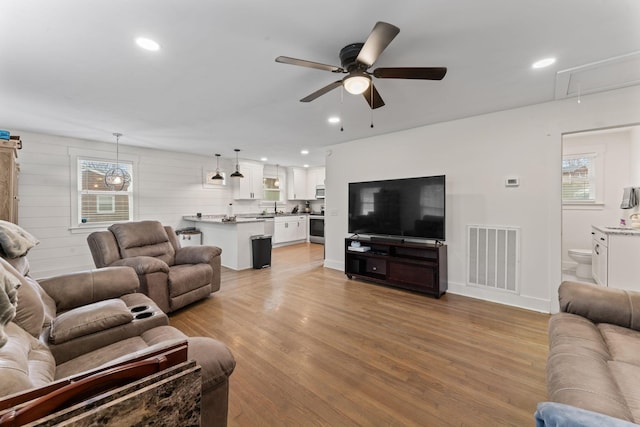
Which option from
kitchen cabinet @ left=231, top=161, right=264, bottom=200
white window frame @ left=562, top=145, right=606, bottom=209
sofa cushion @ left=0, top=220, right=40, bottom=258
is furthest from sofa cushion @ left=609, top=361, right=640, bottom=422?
kitchen cabinet @ left=231, top=161, right=264, bottom=200

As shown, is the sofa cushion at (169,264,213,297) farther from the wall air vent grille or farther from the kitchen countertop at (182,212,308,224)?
the wall air vent grille

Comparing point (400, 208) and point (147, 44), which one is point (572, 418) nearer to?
point (147, 44)

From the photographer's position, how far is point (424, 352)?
228cm

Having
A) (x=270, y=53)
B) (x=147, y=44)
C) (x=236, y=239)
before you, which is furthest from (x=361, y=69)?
(x=236, y=239)

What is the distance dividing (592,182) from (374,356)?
16.8 ft

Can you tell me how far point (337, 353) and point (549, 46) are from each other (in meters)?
2.98

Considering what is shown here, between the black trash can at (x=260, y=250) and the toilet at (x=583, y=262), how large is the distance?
5304 mm

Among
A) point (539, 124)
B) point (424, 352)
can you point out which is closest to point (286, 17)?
point (424, 352)

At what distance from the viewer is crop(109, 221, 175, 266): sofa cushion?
3.20 m

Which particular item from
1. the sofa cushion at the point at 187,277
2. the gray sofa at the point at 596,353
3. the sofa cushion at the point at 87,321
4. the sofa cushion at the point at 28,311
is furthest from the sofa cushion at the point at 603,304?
the sofa cushion at the point at 187,277

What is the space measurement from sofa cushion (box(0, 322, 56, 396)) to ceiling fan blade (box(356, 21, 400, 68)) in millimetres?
2106

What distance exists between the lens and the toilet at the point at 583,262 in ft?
13.8

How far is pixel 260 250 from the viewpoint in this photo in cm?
520

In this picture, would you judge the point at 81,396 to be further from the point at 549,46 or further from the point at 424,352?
the point at 549,46
